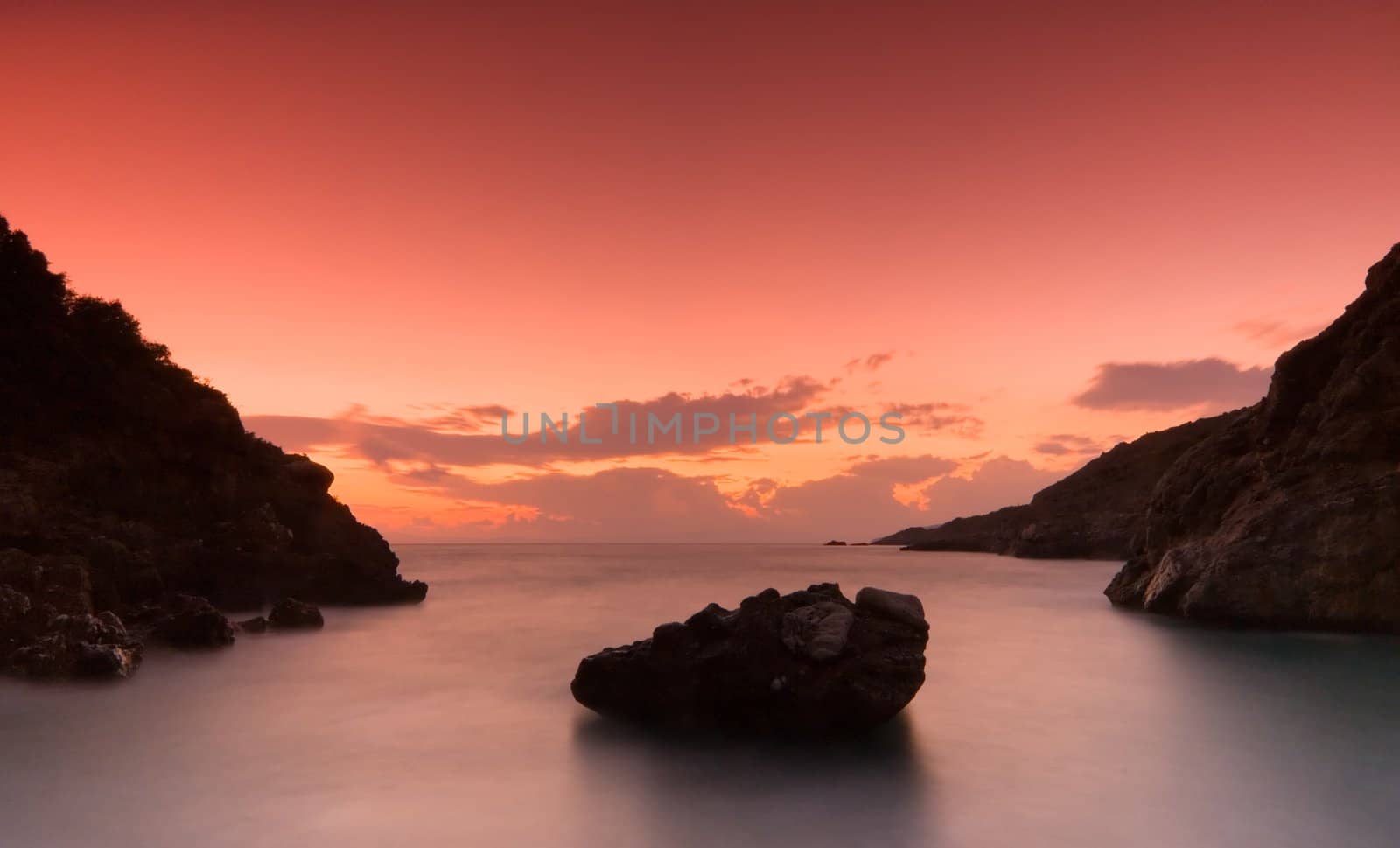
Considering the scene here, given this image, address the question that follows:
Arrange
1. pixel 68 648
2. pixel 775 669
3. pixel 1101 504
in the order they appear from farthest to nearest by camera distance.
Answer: pixel 1101 504
pixel 68 648
pixel 775 669

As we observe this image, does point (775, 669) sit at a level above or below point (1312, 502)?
below

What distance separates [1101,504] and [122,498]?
99.9 meters

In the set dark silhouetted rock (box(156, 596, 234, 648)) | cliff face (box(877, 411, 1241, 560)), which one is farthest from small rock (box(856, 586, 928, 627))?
cliff face (box(877, 411, 1241, 560))

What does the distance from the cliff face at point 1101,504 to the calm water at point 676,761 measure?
69108mm

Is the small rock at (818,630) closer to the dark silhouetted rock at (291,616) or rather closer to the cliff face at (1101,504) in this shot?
the dark silhouetted rock at (291,616)

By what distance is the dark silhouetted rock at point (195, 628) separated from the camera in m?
16.5

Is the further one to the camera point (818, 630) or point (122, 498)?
point (122, 498)

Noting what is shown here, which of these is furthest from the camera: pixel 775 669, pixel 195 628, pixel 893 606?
pixel 195 628

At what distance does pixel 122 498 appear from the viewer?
2067 centimetres

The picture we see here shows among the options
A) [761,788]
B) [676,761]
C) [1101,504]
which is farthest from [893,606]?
[1101,504]

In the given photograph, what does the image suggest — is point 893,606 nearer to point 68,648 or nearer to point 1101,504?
point 68,648

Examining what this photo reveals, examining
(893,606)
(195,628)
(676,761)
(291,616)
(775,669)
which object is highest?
(893,606)

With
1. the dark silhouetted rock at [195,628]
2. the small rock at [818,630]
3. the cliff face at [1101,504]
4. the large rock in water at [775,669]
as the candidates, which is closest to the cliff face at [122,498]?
the dark silhouetted rock at [195,628]

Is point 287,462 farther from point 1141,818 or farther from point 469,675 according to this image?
point 1141,818
